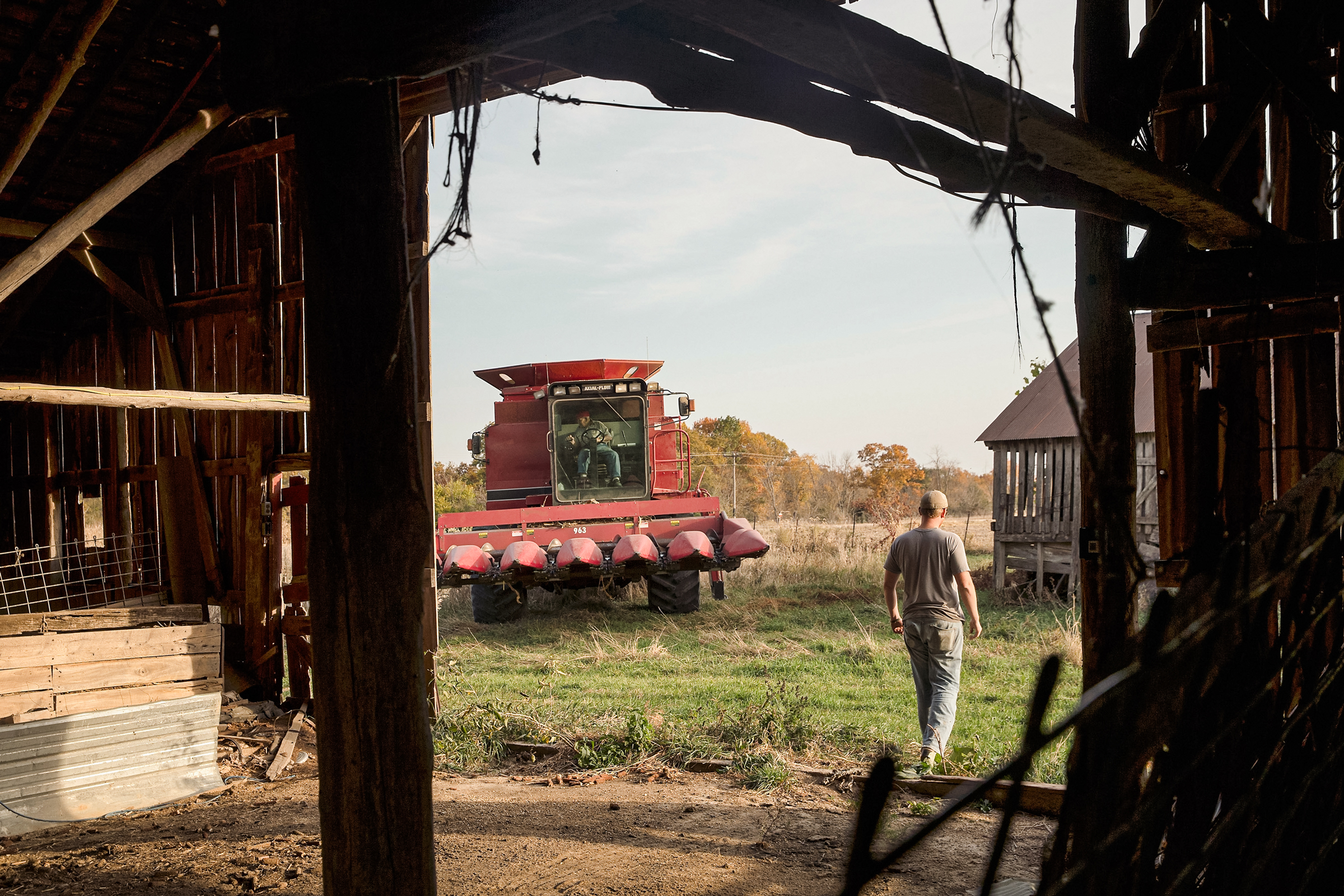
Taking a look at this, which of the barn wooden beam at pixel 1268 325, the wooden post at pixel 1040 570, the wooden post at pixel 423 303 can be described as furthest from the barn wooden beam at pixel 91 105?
the wooden post at pixel 1040 570

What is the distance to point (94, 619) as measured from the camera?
6.18 meters

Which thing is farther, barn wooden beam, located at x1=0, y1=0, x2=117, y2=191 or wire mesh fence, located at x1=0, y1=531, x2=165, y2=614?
wire mesh fence, located at x1=0, y1=531, x2=165, y2=614

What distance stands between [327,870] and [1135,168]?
114 inches

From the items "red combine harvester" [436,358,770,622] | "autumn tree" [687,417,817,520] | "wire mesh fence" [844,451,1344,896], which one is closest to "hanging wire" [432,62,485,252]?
"wire mesh fence" [844,451,1344,896]

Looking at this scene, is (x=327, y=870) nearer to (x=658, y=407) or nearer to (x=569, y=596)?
(x=569, y=596)

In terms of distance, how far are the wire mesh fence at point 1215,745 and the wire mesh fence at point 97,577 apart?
847cm

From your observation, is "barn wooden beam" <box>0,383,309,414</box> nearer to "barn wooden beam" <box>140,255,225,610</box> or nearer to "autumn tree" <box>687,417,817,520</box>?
"barn wooden beam" <box>140,255,225,610</box>

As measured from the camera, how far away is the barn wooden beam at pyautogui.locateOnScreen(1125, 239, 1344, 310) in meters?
3.46

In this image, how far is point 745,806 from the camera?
17.1 feet

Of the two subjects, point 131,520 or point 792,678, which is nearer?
point 792,678

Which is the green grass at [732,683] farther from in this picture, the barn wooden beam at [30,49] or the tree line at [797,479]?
the tree line at [797,479]

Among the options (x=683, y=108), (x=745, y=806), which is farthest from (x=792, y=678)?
(x=683, y=108)

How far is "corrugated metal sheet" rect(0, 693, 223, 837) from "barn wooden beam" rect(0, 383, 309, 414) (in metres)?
1.91

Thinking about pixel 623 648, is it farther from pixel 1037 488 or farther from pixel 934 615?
pixel 1037 488
